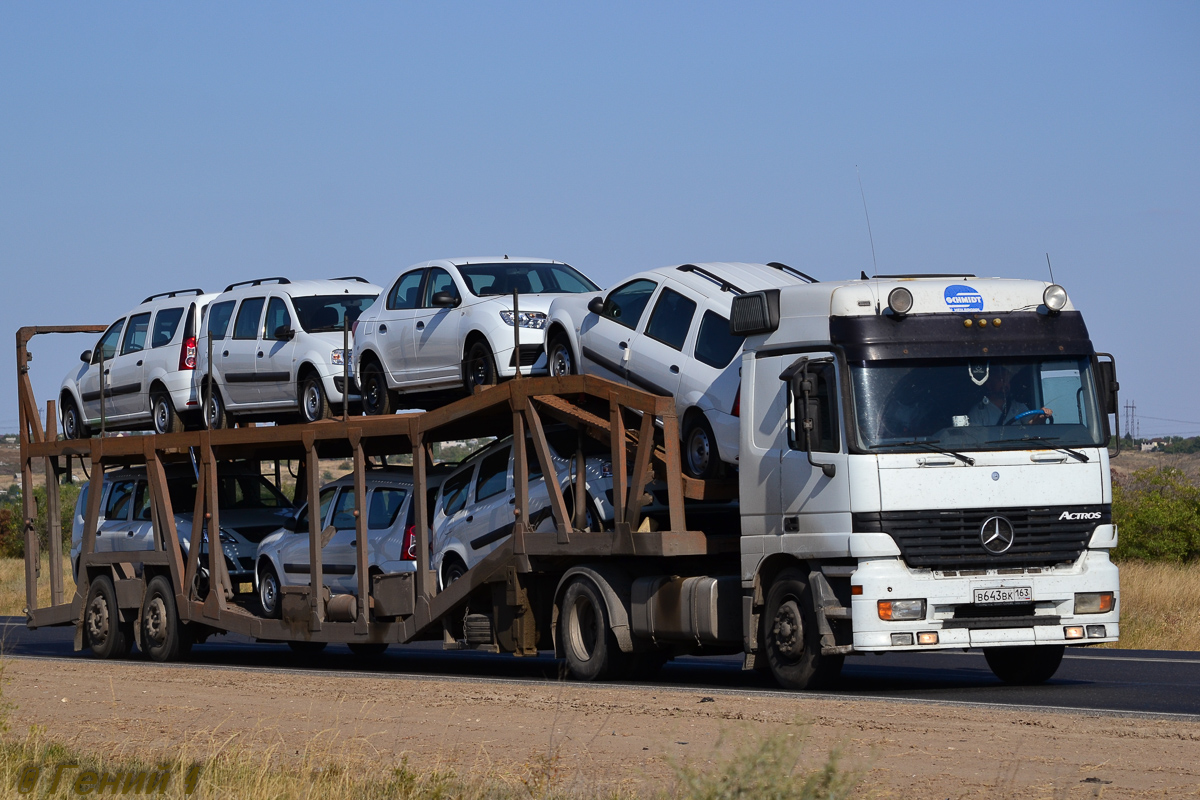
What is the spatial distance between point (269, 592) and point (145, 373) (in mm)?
3496

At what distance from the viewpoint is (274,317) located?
713 inches

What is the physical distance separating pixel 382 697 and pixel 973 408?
4.87 m

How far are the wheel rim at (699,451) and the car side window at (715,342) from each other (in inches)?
22.5

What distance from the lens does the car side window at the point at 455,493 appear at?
51.3 feet

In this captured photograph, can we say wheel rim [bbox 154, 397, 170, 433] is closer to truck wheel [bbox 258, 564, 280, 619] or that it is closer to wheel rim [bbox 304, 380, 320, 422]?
truck wheel [bbox 258, 564, 280, 619]

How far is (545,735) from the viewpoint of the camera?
9.70m

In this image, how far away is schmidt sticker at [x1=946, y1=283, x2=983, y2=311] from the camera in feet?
39.1

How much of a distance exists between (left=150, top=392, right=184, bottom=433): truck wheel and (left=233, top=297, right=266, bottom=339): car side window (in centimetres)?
146

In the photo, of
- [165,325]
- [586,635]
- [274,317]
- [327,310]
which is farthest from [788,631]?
[165,325]

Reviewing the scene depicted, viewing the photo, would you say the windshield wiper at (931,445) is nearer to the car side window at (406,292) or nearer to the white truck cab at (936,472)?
the white truck cab at (936,472)

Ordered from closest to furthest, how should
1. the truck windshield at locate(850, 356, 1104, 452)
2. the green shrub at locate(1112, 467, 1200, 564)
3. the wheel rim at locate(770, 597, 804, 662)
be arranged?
1. the truck windshield at locate(850, 356, 1104, 452)
2. the wheel rim at locate(770, 597, 804, 662)
3. the green shrub at locate(1112, 467, 1200, 564)

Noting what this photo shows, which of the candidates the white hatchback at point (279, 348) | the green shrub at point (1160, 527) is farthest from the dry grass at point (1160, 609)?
the white hatchback at point (279, 348)

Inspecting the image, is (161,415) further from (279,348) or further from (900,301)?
(900,301)

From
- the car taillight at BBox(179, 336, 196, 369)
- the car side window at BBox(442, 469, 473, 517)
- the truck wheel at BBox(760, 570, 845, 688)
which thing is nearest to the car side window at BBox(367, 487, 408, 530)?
the car side window at BBox(442, 469, 473, 517)
